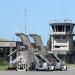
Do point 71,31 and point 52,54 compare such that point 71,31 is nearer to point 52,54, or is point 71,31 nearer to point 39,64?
point 52,54

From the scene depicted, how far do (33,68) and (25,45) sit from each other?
7522 mm

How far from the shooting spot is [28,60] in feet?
229

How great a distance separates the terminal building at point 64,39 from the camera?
126750 mm

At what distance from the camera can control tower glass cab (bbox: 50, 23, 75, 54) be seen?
127062 mm

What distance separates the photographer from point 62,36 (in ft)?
424

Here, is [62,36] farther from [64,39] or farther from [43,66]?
[43,66]

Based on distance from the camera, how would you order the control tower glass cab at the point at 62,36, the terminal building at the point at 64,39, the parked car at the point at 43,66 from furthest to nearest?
the control tower glass cab at the point at 62,36, the terminal building at the point at 64,39, the parked car at the point at 43,66

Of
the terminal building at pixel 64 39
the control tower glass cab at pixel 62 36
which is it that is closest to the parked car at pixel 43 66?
the terminal building at pixel 64 39

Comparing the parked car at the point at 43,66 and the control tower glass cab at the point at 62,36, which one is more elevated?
the control tower glass cab at the point at 62,36

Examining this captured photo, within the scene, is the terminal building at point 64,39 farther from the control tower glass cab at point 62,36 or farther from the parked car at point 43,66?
the parked car at point 43,66

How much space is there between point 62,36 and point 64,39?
1.18 m

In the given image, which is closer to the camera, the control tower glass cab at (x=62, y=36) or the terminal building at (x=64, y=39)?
the terminal building at (x=64, y=39)

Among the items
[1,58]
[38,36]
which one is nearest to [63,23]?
[1,58]

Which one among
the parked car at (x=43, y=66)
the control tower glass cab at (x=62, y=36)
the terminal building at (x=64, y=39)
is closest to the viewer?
the parked car at (x=43, y=66)
